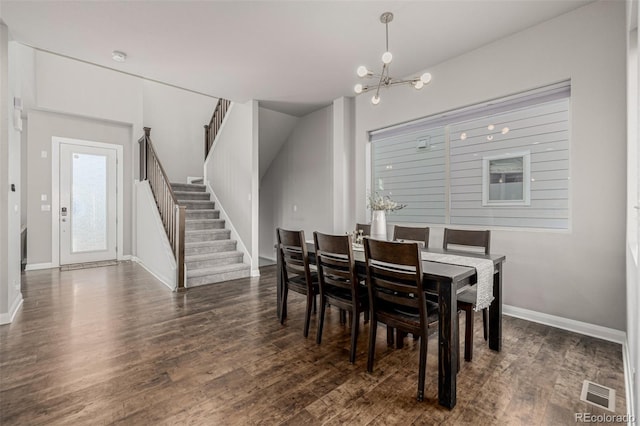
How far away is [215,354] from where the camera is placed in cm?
239

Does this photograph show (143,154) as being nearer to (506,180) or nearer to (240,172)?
(240,172)

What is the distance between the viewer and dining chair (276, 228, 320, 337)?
270 cm

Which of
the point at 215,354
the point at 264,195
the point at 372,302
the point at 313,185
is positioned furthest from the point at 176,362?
the point at 264,195

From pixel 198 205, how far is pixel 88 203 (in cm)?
223

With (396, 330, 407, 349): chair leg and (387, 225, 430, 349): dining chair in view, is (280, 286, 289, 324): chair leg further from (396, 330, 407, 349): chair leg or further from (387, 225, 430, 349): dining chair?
(387, 225, 430, 349): dining chair

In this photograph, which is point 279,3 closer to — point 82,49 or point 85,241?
point 82,49

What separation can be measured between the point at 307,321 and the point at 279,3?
284cm

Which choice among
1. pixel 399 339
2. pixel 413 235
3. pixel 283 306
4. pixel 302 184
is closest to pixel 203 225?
pixel 302 184

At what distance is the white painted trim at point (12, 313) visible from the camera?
9.72 ft

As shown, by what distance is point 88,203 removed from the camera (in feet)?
19.7

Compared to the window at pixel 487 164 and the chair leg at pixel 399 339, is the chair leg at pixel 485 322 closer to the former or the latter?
the chair leg at pixel 399 339

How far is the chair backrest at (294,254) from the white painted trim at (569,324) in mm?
2285

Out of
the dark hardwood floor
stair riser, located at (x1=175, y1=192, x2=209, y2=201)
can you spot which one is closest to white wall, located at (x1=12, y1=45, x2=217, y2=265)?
stair riser, located at (x1=175, y1=192, x2=209, y2=201)

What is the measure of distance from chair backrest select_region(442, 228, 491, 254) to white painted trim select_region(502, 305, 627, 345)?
0.90 m
